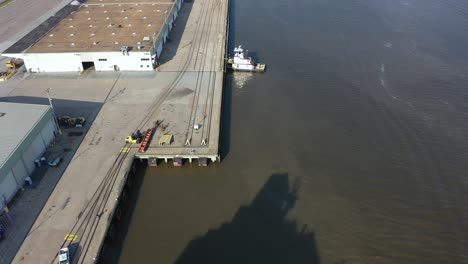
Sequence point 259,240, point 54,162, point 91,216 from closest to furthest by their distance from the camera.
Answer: point 91,216 → point 259,240 → point 54,162

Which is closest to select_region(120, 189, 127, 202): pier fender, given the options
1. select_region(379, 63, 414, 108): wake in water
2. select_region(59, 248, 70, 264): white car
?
select_region(59, 248, 70, 264): white car

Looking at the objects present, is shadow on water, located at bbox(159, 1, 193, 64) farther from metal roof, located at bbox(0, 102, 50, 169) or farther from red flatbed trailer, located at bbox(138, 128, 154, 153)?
metal roof, located at bbox(0, 102, 50, 169)

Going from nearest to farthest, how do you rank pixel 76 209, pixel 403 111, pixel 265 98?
1. pixel 76 209
2. pixel 403 111
3. pixel 265 98

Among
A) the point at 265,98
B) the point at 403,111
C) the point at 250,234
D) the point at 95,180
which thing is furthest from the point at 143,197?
the point at 403,111

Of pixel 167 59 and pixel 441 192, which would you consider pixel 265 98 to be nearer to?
pixel 167 59

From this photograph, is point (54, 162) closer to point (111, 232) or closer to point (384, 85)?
point (111, 232)

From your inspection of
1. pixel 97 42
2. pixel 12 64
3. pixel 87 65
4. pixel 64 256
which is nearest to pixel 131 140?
pixel 64 256
